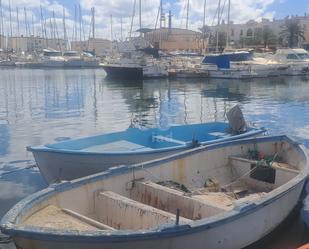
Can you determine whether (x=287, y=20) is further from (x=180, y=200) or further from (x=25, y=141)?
(x=180, y=200)

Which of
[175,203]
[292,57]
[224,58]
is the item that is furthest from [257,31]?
[175,203]

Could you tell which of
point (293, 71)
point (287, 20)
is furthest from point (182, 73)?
point (287, 20)

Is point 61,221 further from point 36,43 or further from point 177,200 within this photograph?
point 36,43

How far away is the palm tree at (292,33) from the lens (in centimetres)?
10281

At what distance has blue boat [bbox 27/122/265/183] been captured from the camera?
1003 centimetres

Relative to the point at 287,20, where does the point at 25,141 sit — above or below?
below

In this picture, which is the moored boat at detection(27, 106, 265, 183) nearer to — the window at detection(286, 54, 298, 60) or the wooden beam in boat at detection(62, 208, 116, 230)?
the wooden beam in boat at detection(62, 208, 116, 230)

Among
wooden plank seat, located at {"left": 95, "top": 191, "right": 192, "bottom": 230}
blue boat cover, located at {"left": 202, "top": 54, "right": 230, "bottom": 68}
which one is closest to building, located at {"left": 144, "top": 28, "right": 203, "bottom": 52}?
blue boat cover, located at {"left": 202, "top": 54, "right": 230, "bottom": 68}

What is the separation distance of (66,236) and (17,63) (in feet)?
327

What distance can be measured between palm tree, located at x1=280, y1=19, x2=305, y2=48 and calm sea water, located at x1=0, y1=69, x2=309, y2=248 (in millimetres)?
65154

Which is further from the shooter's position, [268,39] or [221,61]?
[268,39]

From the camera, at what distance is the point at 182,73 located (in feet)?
180

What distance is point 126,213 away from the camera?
22.5 feet

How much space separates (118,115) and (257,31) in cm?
9555
